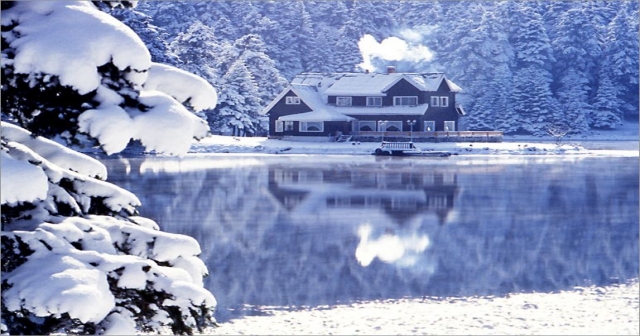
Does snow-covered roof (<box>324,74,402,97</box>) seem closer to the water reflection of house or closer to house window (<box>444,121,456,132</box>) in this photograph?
house window (<box>444,121,456,132</box>)

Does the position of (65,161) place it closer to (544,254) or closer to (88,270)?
(88,270)

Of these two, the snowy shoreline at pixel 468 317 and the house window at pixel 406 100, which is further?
the house window at pixel 406 100

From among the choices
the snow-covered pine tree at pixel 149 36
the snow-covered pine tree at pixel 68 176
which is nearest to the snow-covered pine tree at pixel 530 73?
the snow-covered pine tree at pixel 149 36

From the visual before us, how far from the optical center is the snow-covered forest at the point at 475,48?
292ft

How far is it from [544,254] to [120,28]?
15.5 m

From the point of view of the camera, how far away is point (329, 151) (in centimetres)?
6225

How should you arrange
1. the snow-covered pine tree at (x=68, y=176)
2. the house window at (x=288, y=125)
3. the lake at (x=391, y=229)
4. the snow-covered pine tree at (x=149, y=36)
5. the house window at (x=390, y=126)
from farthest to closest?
the house window at (x=288, y=125), the house window at (x=390, y=126), the snow-covered pine tree at (x=149, y=36), the lake at (x=391, y=229), the snow-covered pine tree at (x=68, y=176)

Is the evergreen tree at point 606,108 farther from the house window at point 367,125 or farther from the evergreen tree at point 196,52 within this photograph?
the evergreen tree at point 196,52

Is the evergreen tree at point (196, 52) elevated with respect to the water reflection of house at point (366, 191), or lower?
elevated

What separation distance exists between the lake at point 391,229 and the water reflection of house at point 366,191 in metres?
0.04

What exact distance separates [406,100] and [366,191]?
4229 centimetres

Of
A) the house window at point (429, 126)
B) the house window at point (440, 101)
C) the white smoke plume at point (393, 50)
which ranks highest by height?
the white smoke plume at point (393, 50)

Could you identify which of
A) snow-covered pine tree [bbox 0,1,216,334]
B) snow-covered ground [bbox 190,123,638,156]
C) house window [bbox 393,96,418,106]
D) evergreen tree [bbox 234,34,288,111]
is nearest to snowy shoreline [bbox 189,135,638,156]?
snow-covered ground [bbox 190,123,638,156]

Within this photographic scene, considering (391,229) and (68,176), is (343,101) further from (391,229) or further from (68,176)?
(68,176)
